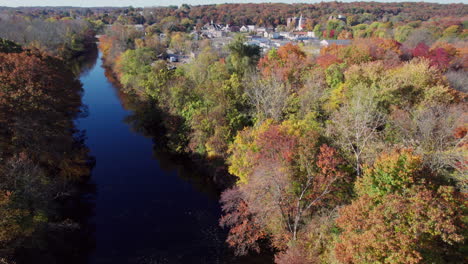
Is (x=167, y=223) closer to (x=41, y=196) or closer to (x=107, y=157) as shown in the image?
(x=41, y=196)

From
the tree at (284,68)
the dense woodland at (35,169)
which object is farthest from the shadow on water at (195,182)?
the tree at (284,68)

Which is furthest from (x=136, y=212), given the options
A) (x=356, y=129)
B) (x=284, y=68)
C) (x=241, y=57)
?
(x=241, y=57)

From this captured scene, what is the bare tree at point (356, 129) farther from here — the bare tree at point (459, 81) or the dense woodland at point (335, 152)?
the bare tree at point (459, 81)

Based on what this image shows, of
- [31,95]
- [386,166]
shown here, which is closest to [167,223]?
[31,95]

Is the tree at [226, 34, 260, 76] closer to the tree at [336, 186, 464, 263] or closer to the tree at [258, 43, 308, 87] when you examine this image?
the tree at [258, 43, 308, 87]

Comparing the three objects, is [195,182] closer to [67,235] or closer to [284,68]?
[67,235]

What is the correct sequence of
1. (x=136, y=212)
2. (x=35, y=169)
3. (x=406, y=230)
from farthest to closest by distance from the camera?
1. (x=136, y=212)
2. (x=35, y=169)
3. (x=406, y=230)
